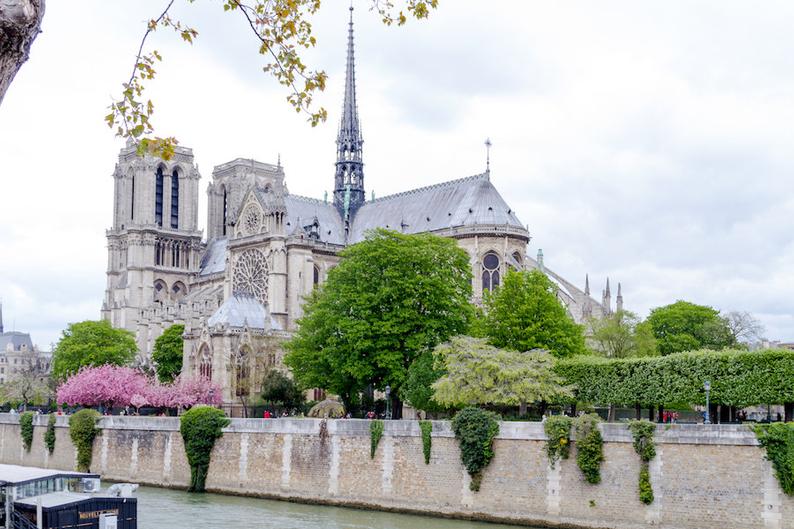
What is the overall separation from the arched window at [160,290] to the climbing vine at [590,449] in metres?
69.9

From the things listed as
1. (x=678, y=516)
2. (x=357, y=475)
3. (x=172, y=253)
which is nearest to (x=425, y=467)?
(x=357, y=475)

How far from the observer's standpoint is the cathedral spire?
84938mm

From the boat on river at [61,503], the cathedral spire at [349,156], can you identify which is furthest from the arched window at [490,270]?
the boat on river at [61,503]

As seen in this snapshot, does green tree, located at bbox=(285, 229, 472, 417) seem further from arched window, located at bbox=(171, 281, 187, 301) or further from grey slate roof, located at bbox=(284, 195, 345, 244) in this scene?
arched window, located at bbox=(171, 281, 187, 301)

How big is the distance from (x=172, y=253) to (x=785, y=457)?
255ft

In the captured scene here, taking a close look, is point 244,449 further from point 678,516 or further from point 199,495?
point 678,516

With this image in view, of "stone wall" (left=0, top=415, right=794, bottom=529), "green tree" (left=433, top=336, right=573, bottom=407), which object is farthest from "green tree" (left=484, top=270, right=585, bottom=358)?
"stone wall" (left=0, top=415, right=794, bottom=529)

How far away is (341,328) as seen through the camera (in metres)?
48.3

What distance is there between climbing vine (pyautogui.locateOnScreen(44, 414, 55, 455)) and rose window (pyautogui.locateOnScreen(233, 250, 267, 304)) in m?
26.5

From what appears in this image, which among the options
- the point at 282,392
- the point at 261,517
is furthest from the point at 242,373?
the point at 261,517

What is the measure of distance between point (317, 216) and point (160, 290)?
74.3 feet

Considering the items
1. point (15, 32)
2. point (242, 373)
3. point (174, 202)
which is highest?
point (174, 202)

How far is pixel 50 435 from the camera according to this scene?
52.0 meters

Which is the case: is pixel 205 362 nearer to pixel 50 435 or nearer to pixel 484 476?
pixel 50 435
